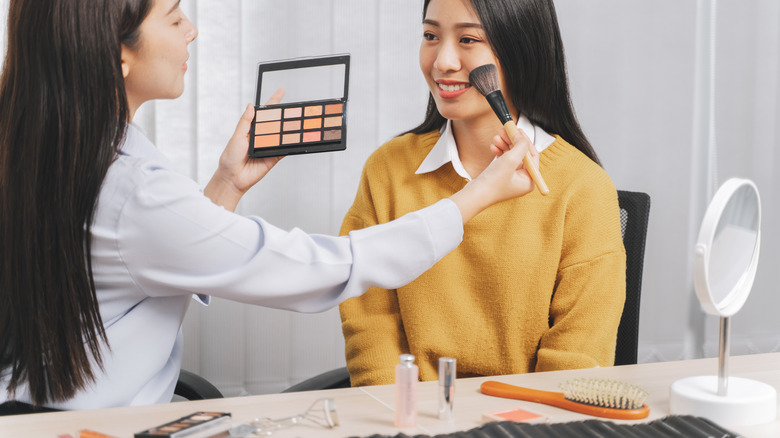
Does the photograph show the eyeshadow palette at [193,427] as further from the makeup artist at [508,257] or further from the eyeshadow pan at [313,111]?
the eyeshadow pan at [313,111]

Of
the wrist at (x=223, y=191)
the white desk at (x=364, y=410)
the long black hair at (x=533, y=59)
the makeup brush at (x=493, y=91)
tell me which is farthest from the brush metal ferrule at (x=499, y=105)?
the wrist at (x=223, y=191)

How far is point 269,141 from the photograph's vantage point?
49.3 inches

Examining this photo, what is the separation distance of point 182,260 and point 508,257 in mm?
530

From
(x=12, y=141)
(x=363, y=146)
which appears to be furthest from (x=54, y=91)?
(x=363, y=146)

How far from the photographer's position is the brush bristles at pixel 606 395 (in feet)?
2.78

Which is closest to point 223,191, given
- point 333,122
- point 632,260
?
point 333,122

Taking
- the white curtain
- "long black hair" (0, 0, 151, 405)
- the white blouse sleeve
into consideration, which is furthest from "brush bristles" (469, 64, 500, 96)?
the white curtain

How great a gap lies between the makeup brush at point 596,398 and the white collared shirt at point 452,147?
1.46ft

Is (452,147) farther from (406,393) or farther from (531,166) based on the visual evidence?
(406,393)

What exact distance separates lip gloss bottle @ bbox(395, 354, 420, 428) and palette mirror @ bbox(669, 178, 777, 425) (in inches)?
11.6

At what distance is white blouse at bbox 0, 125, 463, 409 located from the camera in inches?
33.9

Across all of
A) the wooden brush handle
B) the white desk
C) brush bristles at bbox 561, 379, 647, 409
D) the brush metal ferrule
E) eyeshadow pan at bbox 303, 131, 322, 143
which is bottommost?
the white desk

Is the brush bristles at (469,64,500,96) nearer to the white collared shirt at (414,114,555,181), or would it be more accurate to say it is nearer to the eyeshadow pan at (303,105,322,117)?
the white collared shirt at (414,114,555,181)

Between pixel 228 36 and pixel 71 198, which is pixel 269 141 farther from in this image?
pixel 228 36
